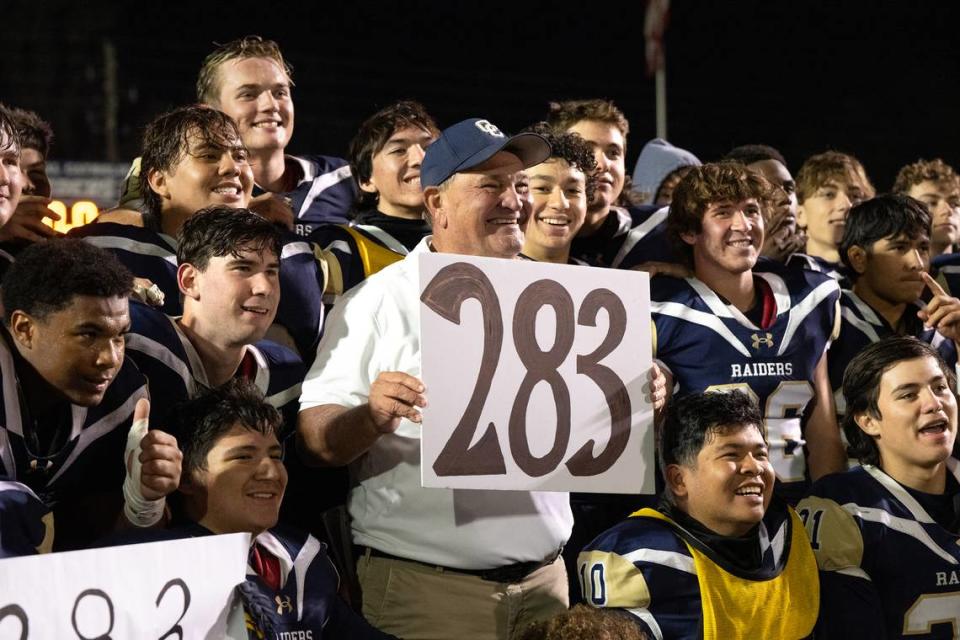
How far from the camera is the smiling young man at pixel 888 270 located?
4.52 m

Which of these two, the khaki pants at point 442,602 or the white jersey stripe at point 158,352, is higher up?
the white jersey stripe at point 158,352

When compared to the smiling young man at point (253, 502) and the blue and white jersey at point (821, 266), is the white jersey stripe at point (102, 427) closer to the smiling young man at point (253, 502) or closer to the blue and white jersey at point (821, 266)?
the smiling young man at point (253, 502)

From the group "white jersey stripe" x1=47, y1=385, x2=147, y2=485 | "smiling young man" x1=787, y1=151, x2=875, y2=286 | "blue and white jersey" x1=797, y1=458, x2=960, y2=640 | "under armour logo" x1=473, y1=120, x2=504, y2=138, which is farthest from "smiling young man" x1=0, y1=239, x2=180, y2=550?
"smiling young man" x1=787, y1=151, x2=875, y2=286

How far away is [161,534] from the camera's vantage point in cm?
297

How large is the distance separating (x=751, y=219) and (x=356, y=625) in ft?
5.82

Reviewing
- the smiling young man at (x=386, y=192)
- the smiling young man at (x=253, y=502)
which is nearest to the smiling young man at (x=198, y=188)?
the smiling young man at (x=386, y=192)

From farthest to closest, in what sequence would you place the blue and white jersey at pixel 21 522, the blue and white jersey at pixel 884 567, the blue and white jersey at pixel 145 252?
the blue and white jersey at pixel 145 252 < the blue and white jersey at pixel 884 567 < the blue and white jersey at pixel 21 522

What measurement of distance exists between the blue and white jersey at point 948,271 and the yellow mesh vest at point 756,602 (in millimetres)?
1855

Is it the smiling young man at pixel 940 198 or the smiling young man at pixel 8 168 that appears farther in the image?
the smiling young man at pixel 940 198

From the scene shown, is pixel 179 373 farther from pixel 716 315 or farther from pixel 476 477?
pixel 716 315

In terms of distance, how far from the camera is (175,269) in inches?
147

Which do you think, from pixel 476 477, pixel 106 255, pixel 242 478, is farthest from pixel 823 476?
pixel 106 255

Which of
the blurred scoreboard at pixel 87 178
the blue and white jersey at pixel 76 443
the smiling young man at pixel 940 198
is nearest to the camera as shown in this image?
the blue and white jersey at pixel 76 443

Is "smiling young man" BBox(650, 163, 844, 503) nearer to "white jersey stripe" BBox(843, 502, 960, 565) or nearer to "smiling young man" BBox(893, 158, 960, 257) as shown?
"white jersey stripe" BBox(843, 502, 960, 565)
